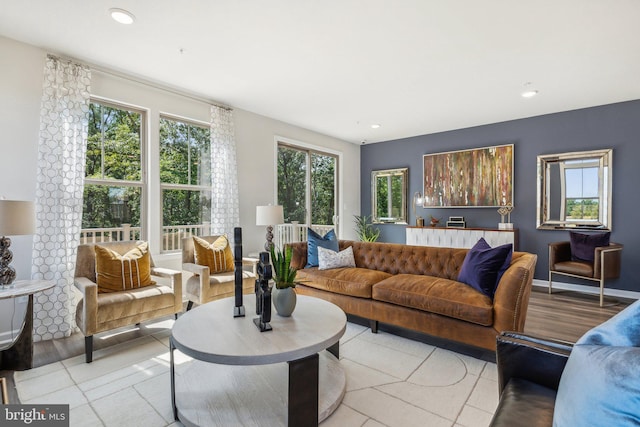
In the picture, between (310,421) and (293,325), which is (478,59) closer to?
(293,325)

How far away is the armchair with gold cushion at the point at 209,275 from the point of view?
10.1 ft

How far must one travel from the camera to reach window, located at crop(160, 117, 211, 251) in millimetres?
3854

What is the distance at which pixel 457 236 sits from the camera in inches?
209

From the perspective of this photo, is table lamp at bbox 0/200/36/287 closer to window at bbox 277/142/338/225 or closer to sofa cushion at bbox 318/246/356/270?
sofa cushion at bbox 318/246/356/270

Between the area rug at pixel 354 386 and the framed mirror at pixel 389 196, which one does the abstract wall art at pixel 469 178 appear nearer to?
the framed mirror at pixel 389 196

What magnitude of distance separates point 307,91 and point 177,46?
156 centimetres

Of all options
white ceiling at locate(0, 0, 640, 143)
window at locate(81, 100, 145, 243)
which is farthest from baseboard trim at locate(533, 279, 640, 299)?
window at locate(81, 100, 145, 243)

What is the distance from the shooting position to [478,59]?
9.96ft

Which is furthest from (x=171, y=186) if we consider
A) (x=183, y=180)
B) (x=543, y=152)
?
(x=543, y=152)

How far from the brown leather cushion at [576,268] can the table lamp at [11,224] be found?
577 cm

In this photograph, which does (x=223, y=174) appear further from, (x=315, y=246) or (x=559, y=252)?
(x=559, y=252)

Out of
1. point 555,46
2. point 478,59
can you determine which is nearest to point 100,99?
point 478,59

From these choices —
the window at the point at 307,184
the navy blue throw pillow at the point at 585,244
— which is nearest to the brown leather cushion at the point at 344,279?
the window at the point at 307,184

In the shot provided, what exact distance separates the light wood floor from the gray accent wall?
875 mm
